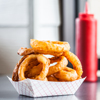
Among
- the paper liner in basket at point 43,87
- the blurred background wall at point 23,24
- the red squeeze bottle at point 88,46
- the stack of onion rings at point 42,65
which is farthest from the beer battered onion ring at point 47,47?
the blurred background wall at point 23,24

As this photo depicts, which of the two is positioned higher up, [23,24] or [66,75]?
[23,24]

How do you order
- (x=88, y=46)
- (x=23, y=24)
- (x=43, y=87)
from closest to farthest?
(x=43, y=87) < (x=88, y=46) < (x=23, y=24)

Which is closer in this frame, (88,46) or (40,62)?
(40,62)

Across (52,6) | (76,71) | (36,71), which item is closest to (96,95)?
(76,71)

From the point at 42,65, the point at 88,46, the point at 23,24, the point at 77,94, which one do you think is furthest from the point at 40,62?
the point at 23,24

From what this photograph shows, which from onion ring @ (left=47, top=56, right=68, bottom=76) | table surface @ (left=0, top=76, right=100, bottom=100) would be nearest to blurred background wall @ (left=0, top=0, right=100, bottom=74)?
table surface @ (left=0, top=76, right=100, bottom=100)

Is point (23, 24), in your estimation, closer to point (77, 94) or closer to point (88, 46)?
point (88, 46)
